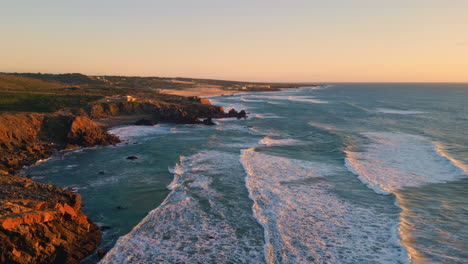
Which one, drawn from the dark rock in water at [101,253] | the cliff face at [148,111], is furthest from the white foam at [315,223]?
the cliff face at [148,111]

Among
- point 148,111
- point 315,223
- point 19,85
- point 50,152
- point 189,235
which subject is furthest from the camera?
point 19,85

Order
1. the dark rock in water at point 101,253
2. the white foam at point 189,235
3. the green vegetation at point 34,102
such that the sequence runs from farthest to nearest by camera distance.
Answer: the green vegetation at point 34,102 → the white foam at point 189,235 → the dark rock in water at point 101,253

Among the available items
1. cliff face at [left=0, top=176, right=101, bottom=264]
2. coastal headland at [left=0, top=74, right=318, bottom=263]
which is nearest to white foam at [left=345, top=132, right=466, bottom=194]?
cliff face at [left=0, top=176, right=101, bottom=264]

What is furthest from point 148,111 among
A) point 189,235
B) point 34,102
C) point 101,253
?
point 101,253

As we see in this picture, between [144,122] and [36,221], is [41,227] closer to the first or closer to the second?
[36,221]

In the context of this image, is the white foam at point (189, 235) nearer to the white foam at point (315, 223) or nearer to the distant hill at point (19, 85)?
the white foam at point (315, 223)

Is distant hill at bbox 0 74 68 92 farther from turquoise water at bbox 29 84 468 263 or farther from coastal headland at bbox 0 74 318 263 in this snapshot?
turquoise water at bbox 29 84 468 263
